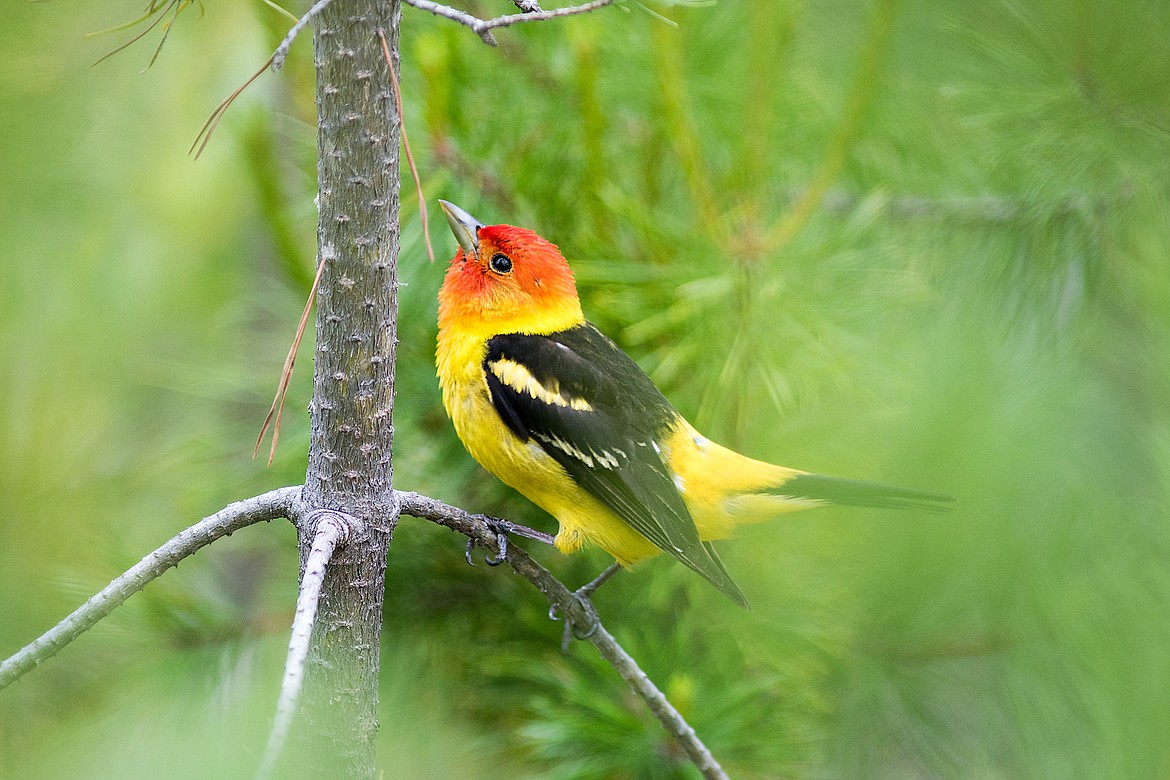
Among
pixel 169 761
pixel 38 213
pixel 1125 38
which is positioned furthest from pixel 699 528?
pixel 38 213

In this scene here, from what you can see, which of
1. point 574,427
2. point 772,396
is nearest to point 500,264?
point 574,427

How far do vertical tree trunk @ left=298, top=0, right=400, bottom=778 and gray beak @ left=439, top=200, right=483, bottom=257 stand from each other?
695 millimetres

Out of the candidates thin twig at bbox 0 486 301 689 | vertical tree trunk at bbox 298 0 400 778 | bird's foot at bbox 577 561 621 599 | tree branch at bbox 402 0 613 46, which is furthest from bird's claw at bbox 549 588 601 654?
tree branch at bbox 402 0 613 46

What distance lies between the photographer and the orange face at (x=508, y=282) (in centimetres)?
183

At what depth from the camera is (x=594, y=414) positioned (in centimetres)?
201

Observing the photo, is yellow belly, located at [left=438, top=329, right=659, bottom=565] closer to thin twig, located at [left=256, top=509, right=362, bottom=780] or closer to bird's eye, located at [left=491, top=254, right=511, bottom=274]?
bird's eye, located at [left=491, top=254, right=511, bottom=274]

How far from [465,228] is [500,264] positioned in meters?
0.11

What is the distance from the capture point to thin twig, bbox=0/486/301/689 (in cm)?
96

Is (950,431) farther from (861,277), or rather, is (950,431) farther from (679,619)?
(679,619)

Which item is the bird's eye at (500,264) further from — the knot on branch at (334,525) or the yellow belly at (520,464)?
the knot on branch at (334,525)

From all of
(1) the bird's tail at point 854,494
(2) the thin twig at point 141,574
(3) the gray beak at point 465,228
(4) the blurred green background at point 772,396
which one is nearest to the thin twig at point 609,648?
(2) the thin twig at point 141,574

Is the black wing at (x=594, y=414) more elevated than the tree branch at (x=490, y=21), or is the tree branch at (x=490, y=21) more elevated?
the tree branch at (x=490, y=21)

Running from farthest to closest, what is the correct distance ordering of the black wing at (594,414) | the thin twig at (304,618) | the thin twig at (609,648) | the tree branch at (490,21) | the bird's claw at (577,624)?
the black wing at (594,414), the bird's claw at (577,624), the thin twig at (609,648), the tree branch at (490,21), the thin twig at (304,618)

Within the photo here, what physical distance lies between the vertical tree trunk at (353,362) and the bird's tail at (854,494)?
2.67 feet
